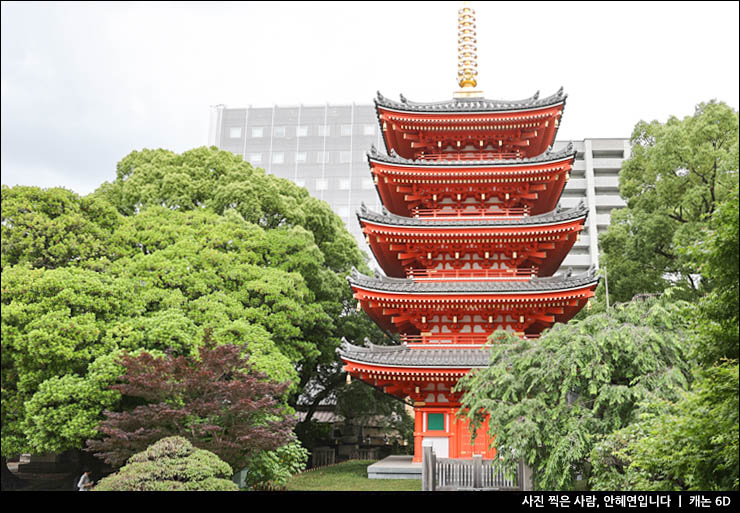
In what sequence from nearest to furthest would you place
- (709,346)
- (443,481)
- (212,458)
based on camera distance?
(709,346) < (212,458) < (443,481)

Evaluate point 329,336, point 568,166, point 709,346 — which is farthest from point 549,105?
point 709,346

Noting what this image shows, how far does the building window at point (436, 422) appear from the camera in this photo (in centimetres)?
1742

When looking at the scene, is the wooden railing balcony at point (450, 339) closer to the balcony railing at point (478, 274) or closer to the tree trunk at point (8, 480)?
the balcony railing at point (478, 274)

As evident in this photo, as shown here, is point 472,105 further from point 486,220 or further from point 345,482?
point 345,482

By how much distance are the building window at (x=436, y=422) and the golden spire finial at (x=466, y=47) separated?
12.0 m

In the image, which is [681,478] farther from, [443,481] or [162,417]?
[162,417]

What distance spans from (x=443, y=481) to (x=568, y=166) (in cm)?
1063

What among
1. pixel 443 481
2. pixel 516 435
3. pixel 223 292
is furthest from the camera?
pixel 223 292

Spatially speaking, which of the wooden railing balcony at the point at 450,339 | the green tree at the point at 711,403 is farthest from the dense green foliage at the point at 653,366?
the wooden railing balcony at the point at 450,339

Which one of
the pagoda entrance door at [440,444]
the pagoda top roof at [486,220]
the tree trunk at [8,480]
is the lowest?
the tree trunk at [8,480]

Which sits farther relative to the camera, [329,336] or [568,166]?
[329,336]

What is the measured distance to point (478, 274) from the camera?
19.0m

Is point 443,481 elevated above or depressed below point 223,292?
below

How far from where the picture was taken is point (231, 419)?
43.9ft
